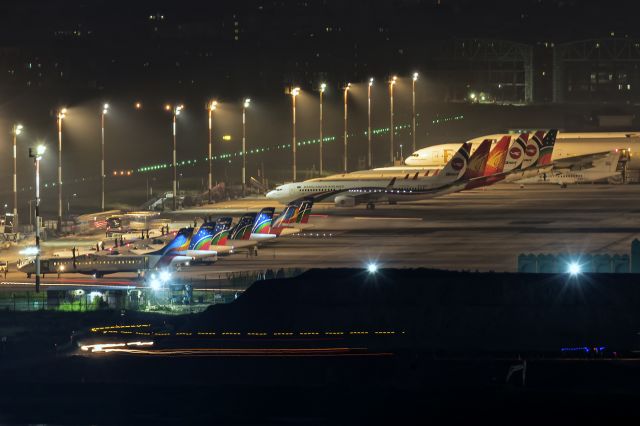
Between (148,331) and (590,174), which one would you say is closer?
(148,331)

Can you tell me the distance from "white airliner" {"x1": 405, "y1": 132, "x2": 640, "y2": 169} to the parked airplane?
8415 cm

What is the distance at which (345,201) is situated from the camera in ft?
407

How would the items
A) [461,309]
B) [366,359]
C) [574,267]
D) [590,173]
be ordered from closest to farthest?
1. [366,359]
2. [461,309]
3. [574,267]
4. [590,173]

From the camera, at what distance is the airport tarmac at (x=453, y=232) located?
83062 mm

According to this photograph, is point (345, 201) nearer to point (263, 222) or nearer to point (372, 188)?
point (372, 188)

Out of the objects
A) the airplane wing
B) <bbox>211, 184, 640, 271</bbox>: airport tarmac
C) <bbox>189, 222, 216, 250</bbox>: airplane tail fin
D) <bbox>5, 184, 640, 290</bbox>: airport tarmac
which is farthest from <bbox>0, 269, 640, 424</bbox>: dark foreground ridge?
the airplane wing

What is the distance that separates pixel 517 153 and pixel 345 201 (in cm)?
2579

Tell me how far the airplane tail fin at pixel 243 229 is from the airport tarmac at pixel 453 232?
1.42 meters

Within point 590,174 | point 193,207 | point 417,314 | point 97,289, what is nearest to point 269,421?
point 417,314

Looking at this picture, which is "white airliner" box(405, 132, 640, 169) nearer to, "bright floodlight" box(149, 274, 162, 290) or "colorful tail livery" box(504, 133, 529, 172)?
"colorful tail livery" box(504, 133, 529, 172)

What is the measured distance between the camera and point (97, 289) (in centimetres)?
7138

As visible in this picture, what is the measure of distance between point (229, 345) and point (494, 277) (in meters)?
10.7

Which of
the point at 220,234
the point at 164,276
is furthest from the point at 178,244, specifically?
the point at 220,234

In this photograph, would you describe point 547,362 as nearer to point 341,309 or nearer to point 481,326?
point 481,326
